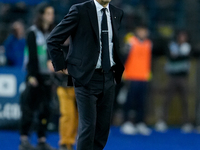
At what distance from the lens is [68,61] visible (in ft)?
18.0

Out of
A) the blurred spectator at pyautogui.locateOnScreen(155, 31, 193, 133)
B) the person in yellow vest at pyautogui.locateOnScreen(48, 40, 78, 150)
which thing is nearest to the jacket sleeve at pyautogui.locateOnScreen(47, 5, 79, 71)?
the person in yellow vest at pyautogui.locateOnScreen(48, 40, 78, 150)

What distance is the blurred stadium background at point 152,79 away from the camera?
10023 mm

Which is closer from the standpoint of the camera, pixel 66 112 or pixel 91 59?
pixel 91 59

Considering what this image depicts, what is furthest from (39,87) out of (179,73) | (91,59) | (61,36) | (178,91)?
(178,91)

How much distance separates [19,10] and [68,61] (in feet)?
31.0

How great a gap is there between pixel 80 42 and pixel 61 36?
211mm

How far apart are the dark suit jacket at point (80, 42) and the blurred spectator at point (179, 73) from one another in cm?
677

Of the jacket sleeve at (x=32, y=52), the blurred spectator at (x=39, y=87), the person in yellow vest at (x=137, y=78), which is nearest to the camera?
the jacket sleeve at (x=32, y=52)

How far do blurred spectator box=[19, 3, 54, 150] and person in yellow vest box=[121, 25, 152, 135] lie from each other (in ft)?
11.7

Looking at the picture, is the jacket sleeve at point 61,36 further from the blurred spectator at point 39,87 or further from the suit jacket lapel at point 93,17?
the blurred spectator at point 39,87

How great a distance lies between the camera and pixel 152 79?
12.6 meters

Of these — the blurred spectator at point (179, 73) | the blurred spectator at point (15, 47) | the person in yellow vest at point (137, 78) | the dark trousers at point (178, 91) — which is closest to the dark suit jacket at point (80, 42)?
the person in yellow vest at point (137, 78)

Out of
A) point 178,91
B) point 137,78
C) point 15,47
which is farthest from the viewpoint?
point 178,91

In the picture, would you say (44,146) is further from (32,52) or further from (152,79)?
(152,79)
